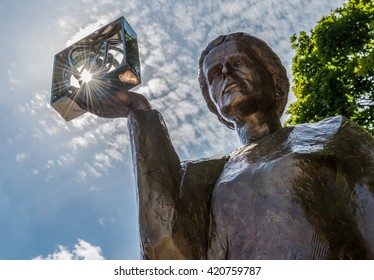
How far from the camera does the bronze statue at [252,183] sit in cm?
257

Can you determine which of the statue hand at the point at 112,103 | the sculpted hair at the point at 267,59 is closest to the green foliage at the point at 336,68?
the sculpted hair at the point at 267,59

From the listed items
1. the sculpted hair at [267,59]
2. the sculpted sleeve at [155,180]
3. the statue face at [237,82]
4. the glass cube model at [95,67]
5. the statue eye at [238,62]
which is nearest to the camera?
the sculpted sleeve at [155,180]

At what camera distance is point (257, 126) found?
353 centimetres

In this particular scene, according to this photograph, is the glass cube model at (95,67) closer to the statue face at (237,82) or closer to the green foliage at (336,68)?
the statue face at (237,82)

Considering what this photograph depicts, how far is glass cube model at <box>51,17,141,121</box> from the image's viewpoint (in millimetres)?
3195

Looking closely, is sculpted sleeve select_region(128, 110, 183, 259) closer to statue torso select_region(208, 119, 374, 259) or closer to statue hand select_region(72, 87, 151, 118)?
statue hand select_region(72, 87, 151, 118)

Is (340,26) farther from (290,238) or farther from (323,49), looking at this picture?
(290,238)

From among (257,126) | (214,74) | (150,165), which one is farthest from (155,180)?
(214,74)

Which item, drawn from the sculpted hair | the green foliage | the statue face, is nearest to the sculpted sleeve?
the statue face

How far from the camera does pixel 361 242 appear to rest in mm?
2514

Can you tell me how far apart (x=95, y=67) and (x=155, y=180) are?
84 cm

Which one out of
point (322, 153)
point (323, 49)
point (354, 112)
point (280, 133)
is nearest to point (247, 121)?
point (280, 133)

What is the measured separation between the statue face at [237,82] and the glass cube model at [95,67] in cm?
61

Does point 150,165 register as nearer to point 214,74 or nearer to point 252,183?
point 252,183
